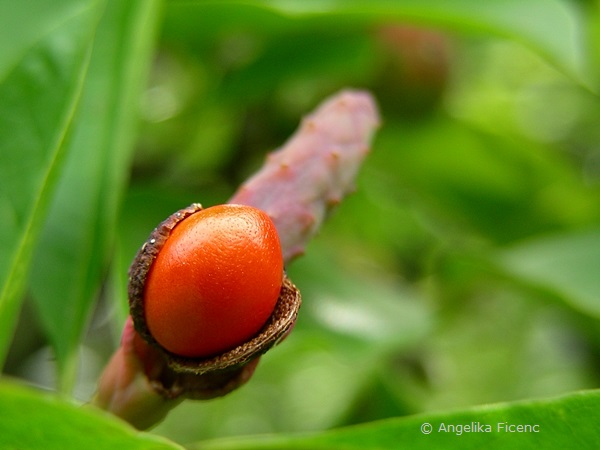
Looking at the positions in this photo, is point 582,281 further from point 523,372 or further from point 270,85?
point 523,372

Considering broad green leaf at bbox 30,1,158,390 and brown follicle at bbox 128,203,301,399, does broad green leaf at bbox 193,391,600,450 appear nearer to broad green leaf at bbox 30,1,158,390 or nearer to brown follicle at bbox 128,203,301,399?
brown follicle at bbox 128,203,301,399

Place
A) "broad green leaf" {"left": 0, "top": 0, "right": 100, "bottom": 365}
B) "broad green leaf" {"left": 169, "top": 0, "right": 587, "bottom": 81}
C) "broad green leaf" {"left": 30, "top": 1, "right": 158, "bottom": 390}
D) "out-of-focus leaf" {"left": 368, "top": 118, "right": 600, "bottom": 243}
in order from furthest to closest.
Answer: "out-of-focus leaf" {"left": 368, "top": 118, "right": 600, "bottom": 243} → "broad green leaf" {"left": 169, "top": 0, "right": 587, "bottom": 81} → "broad green leaf" {"left": 30, "top": 1, "right": 158, "bottom": 390} → "broad green leaf" {"left": 0, "top": 0, "right": 100, "bottom": 365}

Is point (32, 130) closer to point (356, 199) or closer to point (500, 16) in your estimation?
point (500, 16)

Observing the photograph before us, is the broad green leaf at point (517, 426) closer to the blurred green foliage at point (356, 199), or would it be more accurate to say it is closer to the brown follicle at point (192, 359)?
the brown follicle at point (192, 359)

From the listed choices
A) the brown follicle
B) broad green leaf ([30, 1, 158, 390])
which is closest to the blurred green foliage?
broad green leaf ([30, 1, 158, 390])

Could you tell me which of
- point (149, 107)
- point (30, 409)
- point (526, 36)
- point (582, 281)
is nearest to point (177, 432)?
point (149, 107)

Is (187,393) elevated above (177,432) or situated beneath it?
elevated above

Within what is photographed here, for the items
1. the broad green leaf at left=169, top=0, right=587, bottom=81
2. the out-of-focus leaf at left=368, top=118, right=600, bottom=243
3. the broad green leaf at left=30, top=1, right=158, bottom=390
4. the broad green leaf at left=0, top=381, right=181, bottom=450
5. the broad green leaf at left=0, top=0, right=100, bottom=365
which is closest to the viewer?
the broad green leaf at left=0, top=381, right=181, bottom=450

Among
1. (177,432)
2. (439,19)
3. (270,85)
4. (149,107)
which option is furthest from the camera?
(177,432)
